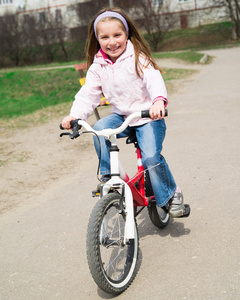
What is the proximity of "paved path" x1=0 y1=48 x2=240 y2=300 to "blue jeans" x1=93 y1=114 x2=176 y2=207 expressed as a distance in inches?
18.2

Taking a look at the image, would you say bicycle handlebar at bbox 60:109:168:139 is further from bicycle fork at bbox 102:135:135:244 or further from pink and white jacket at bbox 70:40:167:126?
pink and white jacket at bbox 70:40:167:126

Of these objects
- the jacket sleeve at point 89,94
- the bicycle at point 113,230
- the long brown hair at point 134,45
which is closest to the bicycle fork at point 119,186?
the bicycle at point 113,230

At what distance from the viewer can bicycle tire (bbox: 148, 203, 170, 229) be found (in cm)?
354

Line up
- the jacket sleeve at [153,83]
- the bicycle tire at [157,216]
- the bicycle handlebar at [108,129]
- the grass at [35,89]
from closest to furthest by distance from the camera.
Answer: the bicycle handlebar at [108,129] → the jacket sleeve at [153,83] → the bicycle tire at [157,216] → the grass at [35,89]

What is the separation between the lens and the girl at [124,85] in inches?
124

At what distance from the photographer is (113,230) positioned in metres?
2.88

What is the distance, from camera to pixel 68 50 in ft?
147

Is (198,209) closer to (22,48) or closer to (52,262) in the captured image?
(52,262)

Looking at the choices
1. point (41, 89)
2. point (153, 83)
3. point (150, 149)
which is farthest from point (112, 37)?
point (41, 89)

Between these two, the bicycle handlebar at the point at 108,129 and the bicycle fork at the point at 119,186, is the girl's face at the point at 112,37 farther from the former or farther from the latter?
the bicycle fork at the point at 119,186

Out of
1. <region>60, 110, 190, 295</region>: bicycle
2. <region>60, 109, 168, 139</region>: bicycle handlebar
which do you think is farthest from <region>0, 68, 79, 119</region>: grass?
<region>60, 110, 190, 295</region>: bicycle

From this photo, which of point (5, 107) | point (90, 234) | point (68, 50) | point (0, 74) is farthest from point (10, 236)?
point (68, 50)

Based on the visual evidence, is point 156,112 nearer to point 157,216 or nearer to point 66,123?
point 66,123

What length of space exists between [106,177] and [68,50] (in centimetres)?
4338
